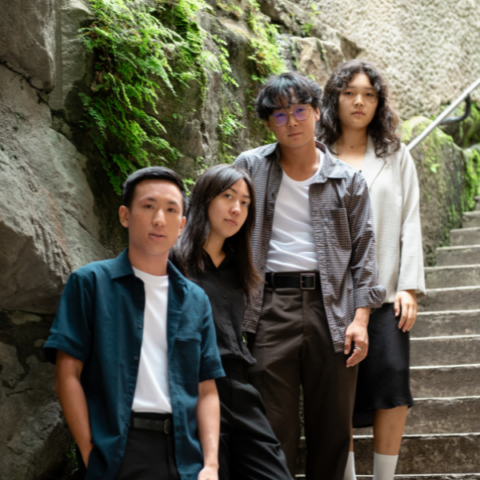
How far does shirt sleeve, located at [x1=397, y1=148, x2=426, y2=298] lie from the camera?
2.62 m

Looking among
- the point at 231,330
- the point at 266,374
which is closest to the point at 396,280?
the point at 266,374

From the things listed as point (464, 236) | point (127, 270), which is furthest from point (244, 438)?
point (464, 236)

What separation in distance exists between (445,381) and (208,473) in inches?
90.3

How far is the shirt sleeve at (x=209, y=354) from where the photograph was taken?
181 cm

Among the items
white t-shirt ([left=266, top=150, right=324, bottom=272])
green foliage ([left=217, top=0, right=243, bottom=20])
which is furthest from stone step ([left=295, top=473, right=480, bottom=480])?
green foliage ([left=217, top=0, right=243, bottom=20])

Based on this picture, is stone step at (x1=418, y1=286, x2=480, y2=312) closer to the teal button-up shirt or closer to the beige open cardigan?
the beige open cardigan

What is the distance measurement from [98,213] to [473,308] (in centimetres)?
306

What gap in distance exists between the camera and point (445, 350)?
386 cm

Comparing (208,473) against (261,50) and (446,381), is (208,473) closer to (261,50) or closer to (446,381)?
(446,381)

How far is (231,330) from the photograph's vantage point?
2039 millimetres

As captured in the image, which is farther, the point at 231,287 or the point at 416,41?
the point at 416,41

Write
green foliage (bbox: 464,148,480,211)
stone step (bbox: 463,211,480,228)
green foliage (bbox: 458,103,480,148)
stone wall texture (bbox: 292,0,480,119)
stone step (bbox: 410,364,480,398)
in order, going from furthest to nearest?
green foliage (bbox: 458,103,480,148)
green foliage (bbox: 464,148,480,211)
stone step (bbox: 463,211,480,228)
stone wall texture (bbox: 292,0,480,119)
stone step (bbox: 410,364,480,398)

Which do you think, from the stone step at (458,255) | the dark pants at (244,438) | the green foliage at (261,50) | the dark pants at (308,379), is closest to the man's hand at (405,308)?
the dark pants at (308,379)

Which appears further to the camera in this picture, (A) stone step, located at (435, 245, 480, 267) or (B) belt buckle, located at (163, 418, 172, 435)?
(A) stone step, located at (435, 245, 480, 267)
